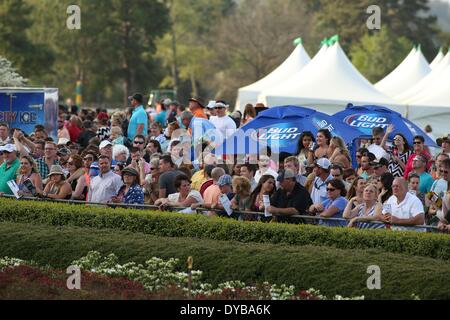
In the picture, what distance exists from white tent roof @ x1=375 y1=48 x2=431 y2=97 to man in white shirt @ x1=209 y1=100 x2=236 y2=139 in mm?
23024

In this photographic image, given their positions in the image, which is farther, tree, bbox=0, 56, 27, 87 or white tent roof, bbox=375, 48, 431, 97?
white tent roof, bbox=375, 48, 431, 97

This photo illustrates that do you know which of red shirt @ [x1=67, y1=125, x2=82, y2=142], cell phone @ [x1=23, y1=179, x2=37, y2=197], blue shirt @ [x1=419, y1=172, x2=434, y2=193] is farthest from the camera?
red shirt @ [x1=67, y1=125, x2=82, y2=142]

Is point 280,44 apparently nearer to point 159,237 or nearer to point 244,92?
point 244,92

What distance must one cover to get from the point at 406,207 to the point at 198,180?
157 inches

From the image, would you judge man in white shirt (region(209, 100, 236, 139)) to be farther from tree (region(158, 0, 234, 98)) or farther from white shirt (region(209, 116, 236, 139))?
tree (region(158, 0, 234, 98))

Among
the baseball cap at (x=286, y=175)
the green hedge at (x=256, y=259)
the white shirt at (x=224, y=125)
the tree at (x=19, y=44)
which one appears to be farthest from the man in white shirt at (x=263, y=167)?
the tree at (x=19, y=44)

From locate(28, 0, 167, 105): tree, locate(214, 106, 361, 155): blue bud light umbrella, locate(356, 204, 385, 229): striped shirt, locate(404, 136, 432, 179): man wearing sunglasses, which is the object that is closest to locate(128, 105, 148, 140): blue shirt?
locate(214, 106, 361, 155): blue bud light umbrella

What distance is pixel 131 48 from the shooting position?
76.3 metres

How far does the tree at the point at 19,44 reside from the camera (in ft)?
202

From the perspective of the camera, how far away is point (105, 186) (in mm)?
15828

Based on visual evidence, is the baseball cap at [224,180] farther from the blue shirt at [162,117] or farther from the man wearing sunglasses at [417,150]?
the blue shirt at [162,117]

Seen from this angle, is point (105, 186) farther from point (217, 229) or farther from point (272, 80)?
point (272, 80)

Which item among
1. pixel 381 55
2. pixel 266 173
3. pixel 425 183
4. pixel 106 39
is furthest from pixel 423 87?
pixel 381 55

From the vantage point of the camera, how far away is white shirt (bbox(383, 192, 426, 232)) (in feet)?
41.3
